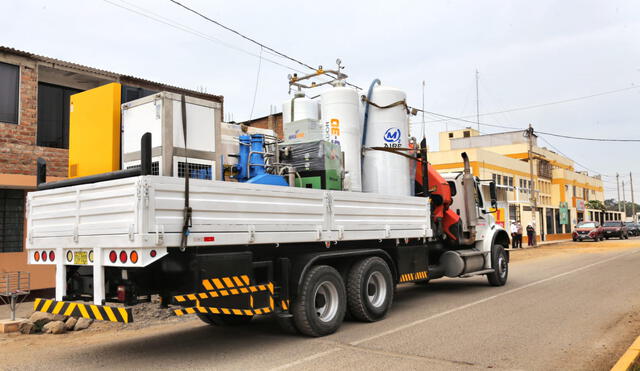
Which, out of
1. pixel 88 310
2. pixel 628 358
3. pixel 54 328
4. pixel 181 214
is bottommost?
pixel 54 328

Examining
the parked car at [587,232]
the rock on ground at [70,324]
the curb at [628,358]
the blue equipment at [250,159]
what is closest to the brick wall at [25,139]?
the rock on ground at [70,324]

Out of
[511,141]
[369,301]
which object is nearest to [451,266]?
[369,301]

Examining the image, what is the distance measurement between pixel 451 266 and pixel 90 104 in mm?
7575

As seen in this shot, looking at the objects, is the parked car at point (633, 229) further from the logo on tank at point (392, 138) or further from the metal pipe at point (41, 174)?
the metal pipe at point (41, 174)

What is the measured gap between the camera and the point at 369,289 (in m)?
8.42

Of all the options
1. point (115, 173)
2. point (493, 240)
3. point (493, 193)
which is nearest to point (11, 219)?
point (115, 173)

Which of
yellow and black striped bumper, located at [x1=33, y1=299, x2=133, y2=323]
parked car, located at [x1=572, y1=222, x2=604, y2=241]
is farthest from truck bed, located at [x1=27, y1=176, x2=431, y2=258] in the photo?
parked car, located at [x1=572, y1=222, x2=604, y2=241]

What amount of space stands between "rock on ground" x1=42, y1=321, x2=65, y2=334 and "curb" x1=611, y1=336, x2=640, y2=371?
7715mm

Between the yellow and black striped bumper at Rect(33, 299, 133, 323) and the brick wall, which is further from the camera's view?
the brick wall

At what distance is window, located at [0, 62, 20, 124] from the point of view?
11.7 m

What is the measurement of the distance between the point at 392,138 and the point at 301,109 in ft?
5.93

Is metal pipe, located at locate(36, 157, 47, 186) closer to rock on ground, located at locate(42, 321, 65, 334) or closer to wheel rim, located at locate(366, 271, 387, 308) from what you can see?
rock on ground, located at locate(42, 321, 65, 334)

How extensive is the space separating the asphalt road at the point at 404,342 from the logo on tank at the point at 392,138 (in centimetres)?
299

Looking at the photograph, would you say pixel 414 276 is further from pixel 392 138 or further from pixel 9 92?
pixel 9 92
